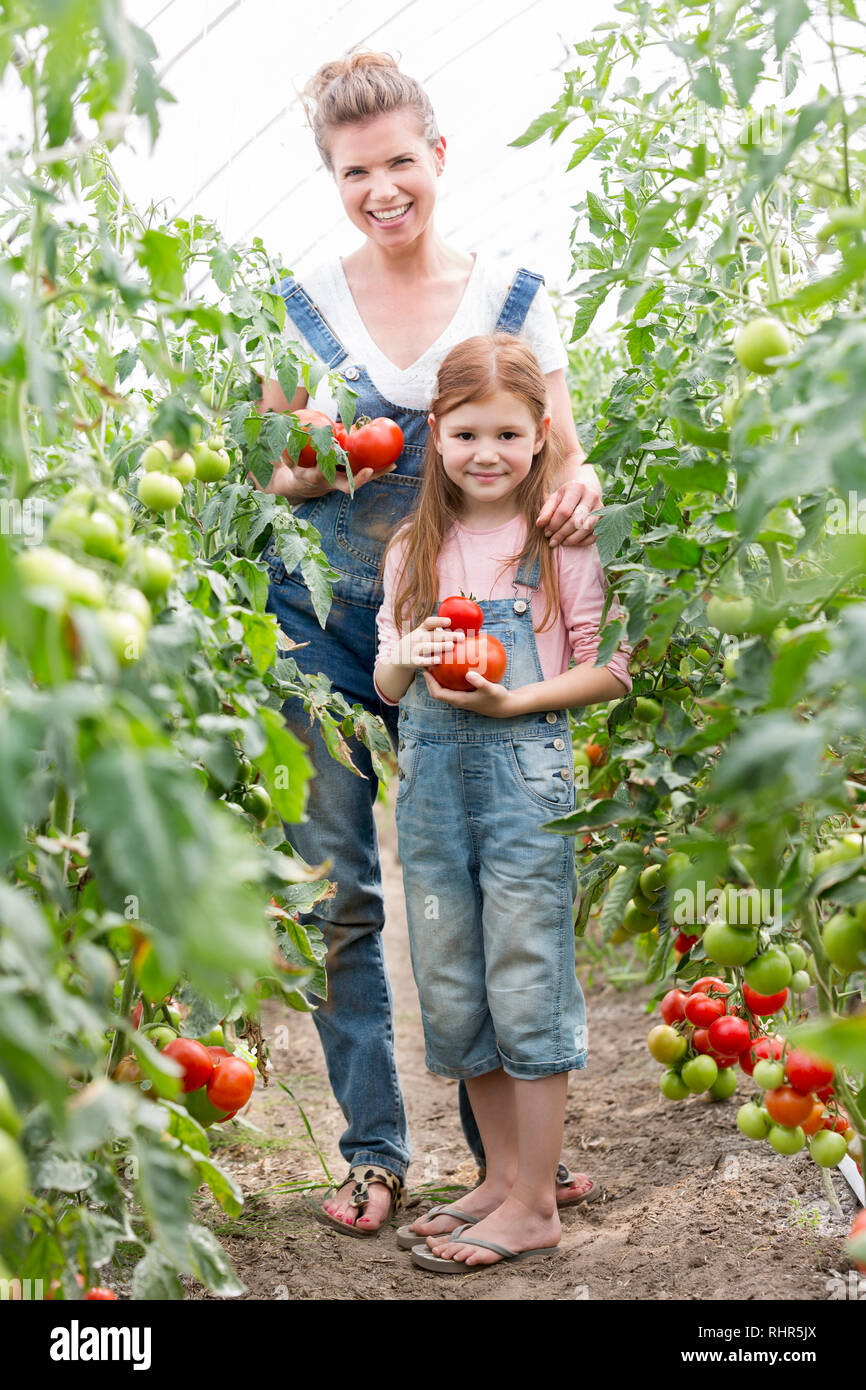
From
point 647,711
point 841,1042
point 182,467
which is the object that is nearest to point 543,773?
point 647,711

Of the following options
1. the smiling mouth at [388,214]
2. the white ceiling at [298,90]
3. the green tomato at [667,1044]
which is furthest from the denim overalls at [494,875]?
the white ceiling at [298,90]

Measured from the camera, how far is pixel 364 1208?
1.98 m

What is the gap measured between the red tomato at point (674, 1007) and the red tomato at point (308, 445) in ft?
3.06

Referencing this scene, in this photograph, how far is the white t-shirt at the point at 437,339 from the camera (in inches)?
78.1

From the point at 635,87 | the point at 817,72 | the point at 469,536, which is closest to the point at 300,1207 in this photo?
the point at 469,536

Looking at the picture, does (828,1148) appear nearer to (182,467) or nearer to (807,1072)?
(807,1072)

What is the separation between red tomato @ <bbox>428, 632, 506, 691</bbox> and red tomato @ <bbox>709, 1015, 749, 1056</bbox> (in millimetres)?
558

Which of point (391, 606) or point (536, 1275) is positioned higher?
point (391, 606)

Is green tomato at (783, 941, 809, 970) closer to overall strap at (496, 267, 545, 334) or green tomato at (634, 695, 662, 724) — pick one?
green tomato at (634, 695, 662, 724)

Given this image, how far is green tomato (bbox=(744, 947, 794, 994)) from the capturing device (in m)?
1.30
